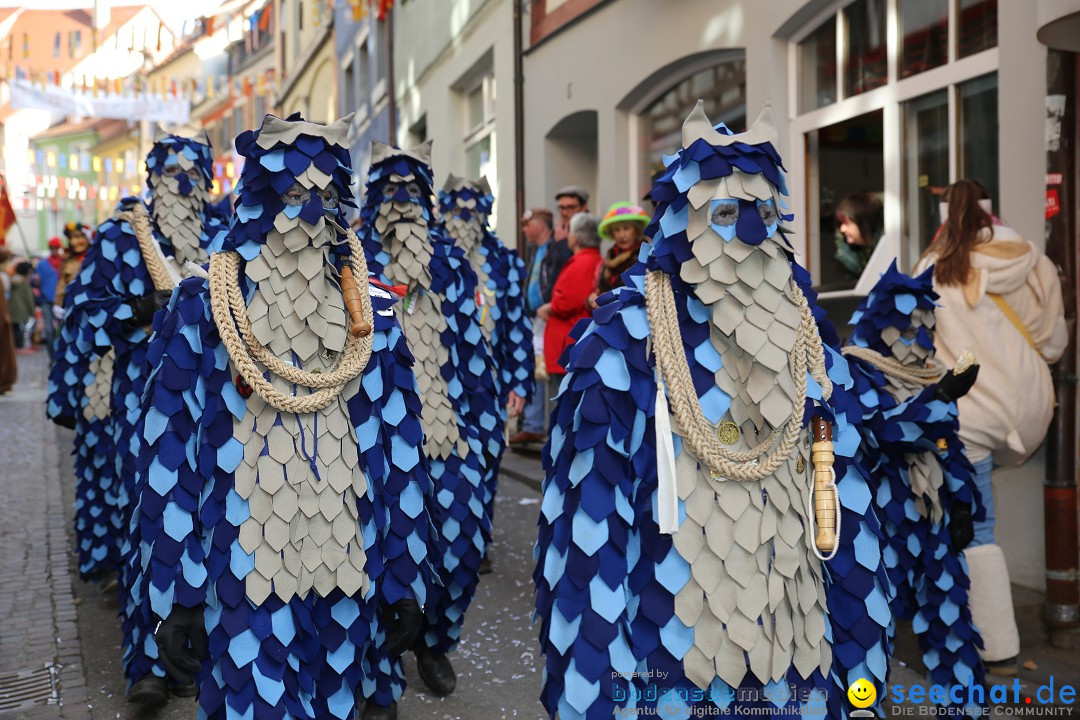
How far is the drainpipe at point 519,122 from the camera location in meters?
12.9

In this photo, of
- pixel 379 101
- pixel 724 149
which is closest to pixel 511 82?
pixel 379 101

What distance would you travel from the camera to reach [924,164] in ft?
22.7

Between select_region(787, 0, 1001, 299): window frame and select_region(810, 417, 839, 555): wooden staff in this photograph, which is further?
select_region(787, 0, 1001, 299): window frame

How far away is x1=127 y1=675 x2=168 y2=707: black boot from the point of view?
4355 mm

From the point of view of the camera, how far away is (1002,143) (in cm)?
574

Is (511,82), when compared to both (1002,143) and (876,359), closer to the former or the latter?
(1002,143)

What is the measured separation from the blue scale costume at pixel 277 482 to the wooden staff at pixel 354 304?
0.04 meters

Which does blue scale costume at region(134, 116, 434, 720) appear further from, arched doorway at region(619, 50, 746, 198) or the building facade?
arched doorway at region(619, 50, 746, 198)

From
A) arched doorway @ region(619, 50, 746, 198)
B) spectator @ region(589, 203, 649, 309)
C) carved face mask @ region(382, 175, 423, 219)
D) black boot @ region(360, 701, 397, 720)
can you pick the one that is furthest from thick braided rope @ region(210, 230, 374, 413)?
arched doorway @ region(619, 50, 746, 198)

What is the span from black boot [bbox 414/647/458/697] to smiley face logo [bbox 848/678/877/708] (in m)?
2.17

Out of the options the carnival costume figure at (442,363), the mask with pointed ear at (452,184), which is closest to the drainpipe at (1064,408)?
the carnival costume figure at (442,363)

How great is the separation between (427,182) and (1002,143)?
110 inches

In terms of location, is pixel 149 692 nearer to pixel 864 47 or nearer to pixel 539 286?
pixel 864 47


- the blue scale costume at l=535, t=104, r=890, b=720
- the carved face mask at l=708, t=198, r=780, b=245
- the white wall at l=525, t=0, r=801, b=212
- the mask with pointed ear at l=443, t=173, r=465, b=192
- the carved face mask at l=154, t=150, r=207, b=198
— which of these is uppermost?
the white wall at l=525, t=0, r=801, b=212
